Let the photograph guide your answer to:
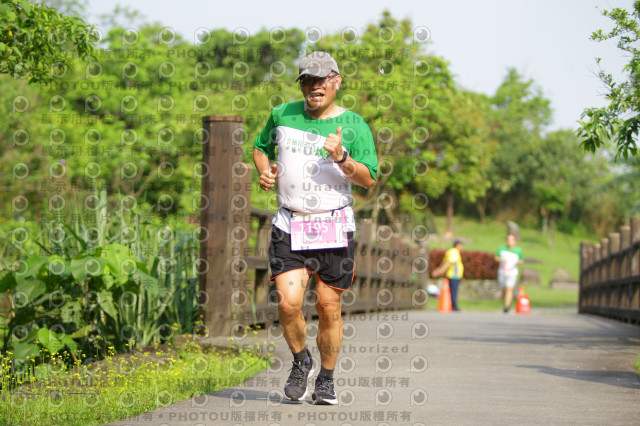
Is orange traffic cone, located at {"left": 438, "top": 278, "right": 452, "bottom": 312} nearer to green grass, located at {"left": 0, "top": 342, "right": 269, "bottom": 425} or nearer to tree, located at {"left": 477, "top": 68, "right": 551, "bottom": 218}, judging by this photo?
green grass, located at {"left": 0, "top": 342, "right": 269, "bottom": 425}

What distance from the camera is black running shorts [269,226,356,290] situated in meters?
4.64

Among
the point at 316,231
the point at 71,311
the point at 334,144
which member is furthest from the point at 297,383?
the point at 71,311

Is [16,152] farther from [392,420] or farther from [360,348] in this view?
[392,420]

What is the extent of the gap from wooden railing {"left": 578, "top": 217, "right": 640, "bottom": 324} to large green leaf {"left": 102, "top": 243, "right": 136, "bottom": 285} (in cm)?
803

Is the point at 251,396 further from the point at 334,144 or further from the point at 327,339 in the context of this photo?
the point at 334,144

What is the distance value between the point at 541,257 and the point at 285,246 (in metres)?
48.0

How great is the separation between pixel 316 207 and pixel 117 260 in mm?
2121

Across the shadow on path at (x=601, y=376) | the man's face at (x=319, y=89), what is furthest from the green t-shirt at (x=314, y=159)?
the shadow on path at (x=601, y=376)

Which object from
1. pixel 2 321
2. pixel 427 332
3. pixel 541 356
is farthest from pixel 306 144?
pixel 427 332

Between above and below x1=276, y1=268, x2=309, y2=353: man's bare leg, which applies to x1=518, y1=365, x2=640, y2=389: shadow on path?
below

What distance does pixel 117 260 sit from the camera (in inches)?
242

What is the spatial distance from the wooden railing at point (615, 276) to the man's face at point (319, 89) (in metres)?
8.66

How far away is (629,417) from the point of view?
4387mm

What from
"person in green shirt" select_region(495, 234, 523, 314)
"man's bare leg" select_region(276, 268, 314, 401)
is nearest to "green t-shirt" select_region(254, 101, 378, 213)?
"man's bare leg" select_region(276, 268, 314, 401)
